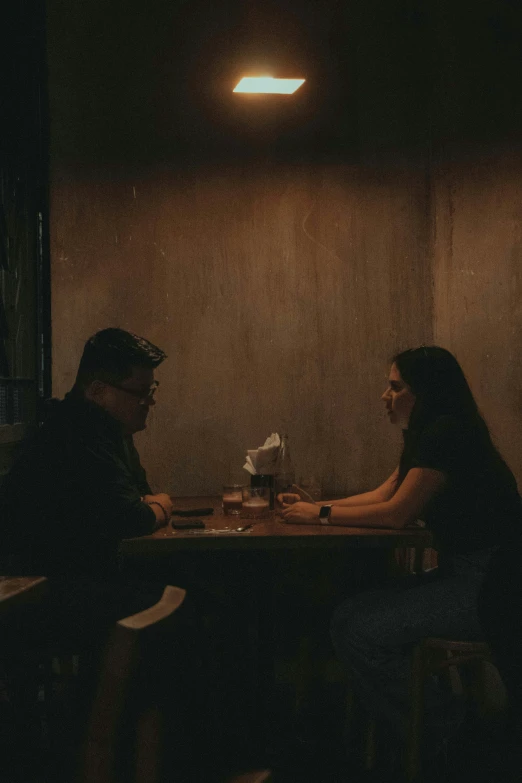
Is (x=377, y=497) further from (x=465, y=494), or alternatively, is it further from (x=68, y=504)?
(x=68, y=504)

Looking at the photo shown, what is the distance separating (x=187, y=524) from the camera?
9.74 ft

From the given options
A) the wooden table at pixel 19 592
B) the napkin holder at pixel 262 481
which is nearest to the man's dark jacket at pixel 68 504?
the napkin holder at pixel 262 481

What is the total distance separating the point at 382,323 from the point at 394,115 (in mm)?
1019

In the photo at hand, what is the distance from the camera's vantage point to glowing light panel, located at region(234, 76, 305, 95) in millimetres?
3688

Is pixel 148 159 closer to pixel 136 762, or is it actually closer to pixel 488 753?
pixel 488 753

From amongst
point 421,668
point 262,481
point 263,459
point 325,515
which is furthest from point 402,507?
point 263,459

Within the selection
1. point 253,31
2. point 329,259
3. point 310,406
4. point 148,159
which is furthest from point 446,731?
point 253,31

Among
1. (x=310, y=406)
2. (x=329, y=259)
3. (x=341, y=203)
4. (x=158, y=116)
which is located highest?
(x=158, y=116)

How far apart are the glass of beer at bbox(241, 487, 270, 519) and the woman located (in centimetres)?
16

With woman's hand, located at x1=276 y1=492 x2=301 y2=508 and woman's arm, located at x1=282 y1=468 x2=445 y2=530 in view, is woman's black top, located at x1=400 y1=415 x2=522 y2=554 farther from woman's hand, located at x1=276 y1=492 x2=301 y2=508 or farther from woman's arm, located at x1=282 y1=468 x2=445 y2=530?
woman's hand, located at x1=276 y1=492 x2=301 y2=508

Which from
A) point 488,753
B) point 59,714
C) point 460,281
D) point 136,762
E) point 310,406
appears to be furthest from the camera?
point 310,406

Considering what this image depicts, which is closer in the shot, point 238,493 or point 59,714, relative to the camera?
point 59,714

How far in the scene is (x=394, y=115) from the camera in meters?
4.28

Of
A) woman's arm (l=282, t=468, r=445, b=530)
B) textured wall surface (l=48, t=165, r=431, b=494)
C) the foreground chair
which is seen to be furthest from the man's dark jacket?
the foreground chair
